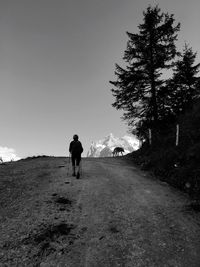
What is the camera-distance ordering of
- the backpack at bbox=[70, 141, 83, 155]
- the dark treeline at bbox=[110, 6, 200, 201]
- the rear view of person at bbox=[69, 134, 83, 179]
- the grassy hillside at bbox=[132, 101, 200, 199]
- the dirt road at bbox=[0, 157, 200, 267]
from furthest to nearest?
the dark treeline at bbox=[110, 6, 200, 201] < the backpack at bbox=[70, 141, 83, 155] < the rear view of person at bbox=[69, 134, 83, 179] < the grassy hillside at bbox=[132, 101, 200, 199] < the dirt road at bbox=[0, 157, 200, 267]

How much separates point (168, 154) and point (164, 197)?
593 centimetres

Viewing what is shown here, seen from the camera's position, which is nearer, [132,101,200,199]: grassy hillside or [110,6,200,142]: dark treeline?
[132,101,200,199]: grassy hillside

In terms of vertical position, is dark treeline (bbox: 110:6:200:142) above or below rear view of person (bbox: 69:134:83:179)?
above

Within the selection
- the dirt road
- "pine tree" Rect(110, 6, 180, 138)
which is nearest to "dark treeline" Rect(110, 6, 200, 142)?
"pine tree" Rect(110, 6, 180, 138)

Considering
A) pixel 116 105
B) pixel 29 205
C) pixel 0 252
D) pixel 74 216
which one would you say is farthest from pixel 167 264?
pixel 116 105

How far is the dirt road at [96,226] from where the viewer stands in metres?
4.96

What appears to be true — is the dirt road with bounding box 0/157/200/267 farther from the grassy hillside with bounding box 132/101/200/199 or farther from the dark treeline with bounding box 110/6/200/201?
the dark treeline with bounding box 110/6/200/201

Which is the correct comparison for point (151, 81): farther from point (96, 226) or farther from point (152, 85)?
point (96, 226)

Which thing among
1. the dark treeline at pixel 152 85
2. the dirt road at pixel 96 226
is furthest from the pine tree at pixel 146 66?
the dirt road at pixel 96 226

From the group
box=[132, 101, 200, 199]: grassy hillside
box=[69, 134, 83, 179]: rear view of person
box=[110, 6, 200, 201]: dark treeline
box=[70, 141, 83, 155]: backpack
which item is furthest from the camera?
box=[110, 6, 200, 201]: dark treeline

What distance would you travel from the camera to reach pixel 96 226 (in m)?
6.35

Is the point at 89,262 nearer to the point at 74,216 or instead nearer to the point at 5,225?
the point at 74,216

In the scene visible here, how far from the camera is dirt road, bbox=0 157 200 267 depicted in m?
4.96

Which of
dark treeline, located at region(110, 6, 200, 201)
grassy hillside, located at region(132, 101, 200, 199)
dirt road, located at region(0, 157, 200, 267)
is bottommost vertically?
dirt road, located at region(0, 157, 200, 267)
